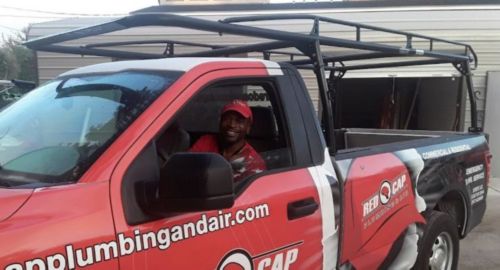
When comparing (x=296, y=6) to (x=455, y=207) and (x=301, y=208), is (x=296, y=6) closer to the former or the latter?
(x=455, y=207)

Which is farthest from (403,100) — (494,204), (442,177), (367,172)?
(367,172)

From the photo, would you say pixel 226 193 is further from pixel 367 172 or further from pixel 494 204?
pixel 494 204

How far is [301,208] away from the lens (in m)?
2.71

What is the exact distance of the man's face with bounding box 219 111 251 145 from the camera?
3.03 meters

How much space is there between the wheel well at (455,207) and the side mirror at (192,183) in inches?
107

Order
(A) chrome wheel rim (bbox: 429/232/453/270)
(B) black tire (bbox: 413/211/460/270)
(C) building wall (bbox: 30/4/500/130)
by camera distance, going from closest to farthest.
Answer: (B) black tire (bbox: 413/211/460/270), (A) chrome wheel rim (bbox: 429/232/453/270), (C) building wall (bbox: 30/4/500/130)

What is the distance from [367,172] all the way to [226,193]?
1475mm

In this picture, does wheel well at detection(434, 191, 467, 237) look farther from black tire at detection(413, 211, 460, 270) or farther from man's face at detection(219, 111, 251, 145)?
man's face at detection(219, 111, 251, 145)

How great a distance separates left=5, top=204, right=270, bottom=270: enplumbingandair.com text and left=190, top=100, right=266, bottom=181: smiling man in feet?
1.44

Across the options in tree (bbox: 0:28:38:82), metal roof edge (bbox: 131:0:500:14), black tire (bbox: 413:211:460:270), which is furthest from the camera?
tree (bbox: 0:28:38:82)

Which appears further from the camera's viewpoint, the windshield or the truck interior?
the truck interior

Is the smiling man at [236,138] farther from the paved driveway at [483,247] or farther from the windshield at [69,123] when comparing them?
the paved driveway at [483,247]

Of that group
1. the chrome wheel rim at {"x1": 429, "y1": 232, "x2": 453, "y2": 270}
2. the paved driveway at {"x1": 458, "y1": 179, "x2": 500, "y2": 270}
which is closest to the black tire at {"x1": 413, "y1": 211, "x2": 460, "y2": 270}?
the chrome wheel rim at {"x1": 429, "y1": 232, "x2": 453, "y2": 270}

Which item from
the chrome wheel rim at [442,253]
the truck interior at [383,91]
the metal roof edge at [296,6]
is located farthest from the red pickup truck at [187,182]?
the metal roof edge at [296,6]
